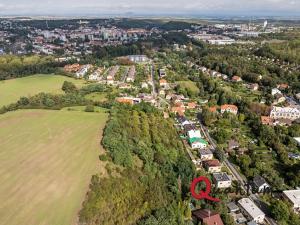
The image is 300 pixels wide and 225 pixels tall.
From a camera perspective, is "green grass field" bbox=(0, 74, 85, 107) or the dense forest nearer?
the dense forest

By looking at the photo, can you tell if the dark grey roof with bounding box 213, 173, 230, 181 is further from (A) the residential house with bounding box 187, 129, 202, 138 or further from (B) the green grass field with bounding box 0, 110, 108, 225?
(B) the green grass field with bounding box 0, 110, 108, 225

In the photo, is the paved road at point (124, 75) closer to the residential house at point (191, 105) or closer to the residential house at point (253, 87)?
the residential house at point (191, 105)

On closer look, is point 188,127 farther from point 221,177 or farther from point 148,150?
point 221,177

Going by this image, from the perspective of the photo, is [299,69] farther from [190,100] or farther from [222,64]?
[190,100]

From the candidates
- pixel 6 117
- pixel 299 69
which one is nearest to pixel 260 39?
pixel 299 69

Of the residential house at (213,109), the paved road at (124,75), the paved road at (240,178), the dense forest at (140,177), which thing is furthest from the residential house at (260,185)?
the paved road at (124,75)

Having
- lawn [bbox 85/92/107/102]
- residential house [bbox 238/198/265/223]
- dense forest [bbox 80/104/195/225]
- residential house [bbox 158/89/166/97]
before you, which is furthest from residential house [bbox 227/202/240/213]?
residential house [bbox 158/89/166/97]
